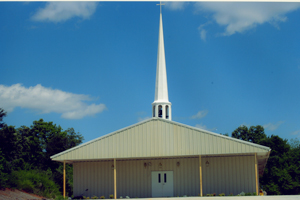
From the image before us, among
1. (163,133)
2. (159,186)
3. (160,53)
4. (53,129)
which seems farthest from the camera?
(53,129)

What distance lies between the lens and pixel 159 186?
25.7 m

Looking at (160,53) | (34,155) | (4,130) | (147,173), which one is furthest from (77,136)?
(147,173)

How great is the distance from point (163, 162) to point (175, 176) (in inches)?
46.8

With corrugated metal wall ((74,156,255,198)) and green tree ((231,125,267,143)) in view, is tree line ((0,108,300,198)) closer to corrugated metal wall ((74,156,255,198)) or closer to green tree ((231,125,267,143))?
green tree ((231,125,267,143))

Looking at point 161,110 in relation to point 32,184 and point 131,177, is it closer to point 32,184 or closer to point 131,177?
point 131,177

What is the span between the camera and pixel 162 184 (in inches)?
1011

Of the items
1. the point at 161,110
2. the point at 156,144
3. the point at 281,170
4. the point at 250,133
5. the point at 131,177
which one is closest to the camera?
the point at 156,144

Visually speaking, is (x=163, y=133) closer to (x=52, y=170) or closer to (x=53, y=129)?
(x=52, y=170)

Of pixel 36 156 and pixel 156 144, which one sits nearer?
pixel 156 144

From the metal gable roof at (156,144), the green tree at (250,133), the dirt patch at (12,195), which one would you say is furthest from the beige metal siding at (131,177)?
the green tree at (250,133)

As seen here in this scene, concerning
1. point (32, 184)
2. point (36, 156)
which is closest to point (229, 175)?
point (32, 184)

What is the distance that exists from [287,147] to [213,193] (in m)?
26.5

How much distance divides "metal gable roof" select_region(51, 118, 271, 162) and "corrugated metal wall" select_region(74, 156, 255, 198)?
7.15 ft

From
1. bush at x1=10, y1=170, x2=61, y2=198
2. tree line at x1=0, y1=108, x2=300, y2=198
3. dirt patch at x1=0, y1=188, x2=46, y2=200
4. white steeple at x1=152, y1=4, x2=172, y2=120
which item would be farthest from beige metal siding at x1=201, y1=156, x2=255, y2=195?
tree line at x1=0, y1=108, x2=300, y2=198
